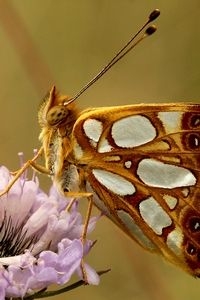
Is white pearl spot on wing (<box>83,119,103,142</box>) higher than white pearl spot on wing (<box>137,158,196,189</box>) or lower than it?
higher

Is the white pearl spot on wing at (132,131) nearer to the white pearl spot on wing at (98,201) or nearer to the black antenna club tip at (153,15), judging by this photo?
the white pearl spot on wing at (98,201)

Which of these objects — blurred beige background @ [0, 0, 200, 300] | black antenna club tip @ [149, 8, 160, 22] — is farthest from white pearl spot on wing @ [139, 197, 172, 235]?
blurred beige background @ [0, 0, 200, 300]

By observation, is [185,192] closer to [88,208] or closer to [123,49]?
[88,208]

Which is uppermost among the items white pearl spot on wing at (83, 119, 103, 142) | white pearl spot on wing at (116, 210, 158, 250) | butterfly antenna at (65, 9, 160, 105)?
butterfly antenna at (65, 9, 160, 105)

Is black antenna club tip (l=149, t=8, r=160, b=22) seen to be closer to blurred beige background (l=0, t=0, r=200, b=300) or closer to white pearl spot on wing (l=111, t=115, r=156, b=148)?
white pearl spot on wing (l=111, t=115, r=156, b=148)

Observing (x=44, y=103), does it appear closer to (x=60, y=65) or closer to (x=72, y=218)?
(x=72, y=218)
